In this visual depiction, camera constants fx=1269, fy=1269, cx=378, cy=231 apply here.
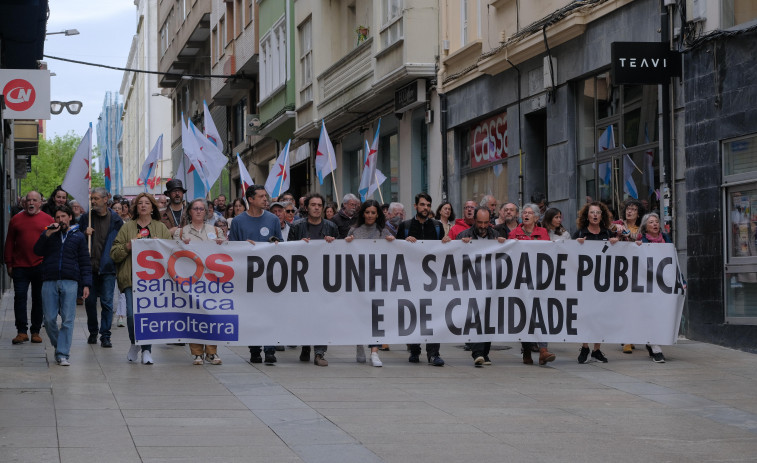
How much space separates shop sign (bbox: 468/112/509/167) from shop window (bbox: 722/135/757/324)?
722 centimetres

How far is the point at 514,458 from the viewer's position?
7.91 m

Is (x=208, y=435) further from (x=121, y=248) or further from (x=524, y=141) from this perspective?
(x=524, y=141)

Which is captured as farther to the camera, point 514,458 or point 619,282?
point 619,282

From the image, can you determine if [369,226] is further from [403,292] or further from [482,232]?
[482,232]

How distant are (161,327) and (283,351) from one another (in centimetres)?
226

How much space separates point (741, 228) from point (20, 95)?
41.2ft

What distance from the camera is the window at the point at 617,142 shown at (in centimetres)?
1673

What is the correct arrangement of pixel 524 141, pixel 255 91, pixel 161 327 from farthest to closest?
pixel 255 91, pixel 524 141, pixel 161 327

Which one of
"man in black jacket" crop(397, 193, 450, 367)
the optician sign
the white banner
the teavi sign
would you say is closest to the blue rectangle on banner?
the white banner

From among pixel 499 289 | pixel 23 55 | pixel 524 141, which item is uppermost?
pixel 23 55

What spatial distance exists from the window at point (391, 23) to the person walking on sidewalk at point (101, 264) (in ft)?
32.0

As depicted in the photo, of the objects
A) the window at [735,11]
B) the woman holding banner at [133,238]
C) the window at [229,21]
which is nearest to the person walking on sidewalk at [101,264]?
the woman holding banner at [133,238]

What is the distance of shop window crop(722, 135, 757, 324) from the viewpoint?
1451cm

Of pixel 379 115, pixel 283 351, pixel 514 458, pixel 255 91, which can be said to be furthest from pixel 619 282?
pixel 255 91
